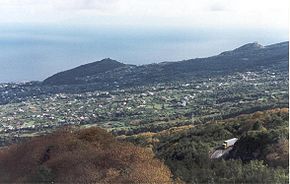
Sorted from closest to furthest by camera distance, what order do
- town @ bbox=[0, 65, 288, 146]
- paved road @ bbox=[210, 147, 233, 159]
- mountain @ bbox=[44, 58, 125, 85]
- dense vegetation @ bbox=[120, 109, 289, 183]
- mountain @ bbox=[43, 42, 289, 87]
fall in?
1. dense vegetation @ bbox=[120, 109, 289, 183]
2. paved road @ bbox=[210, 147, 233, 159]
3. town @ bbox=[0, 65, 288, 146]
4. mountain @ bbox=[43, 42, 289, 87]
5. mountain @ bbox=[44, 58, 125, 85]

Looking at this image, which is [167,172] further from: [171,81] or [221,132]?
[171,81]

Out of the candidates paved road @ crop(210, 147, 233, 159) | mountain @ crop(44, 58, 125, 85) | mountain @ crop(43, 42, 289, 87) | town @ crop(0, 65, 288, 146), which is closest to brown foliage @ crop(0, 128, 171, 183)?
paved road @ crop(210, 147, 233, 159)

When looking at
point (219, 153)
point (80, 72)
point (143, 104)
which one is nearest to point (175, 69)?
point (80, 72)

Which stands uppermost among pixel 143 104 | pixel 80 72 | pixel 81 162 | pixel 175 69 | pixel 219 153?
pixel 80 72

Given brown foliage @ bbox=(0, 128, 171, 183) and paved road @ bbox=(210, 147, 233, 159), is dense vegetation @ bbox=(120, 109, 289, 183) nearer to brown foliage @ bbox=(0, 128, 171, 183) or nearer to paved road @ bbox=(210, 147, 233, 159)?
paved road @ bbox=(210, 147, 233, 159)

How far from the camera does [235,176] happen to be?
12367 millimetres

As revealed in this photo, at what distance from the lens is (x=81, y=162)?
1453cm

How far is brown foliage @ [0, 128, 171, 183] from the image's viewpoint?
1303 centimetres

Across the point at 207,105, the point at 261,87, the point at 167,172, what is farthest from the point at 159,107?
the point at 167,172

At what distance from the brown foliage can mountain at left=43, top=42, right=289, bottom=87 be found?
60123 millimetres

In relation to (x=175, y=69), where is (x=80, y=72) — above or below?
above

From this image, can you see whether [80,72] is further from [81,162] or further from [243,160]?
[243,160]

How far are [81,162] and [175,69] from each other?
7773 cm

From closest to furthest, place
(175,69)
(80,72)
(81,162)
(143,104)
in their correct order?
1. (81,162)
2. (143,104)
3. (175,69)
4. (80,72)
